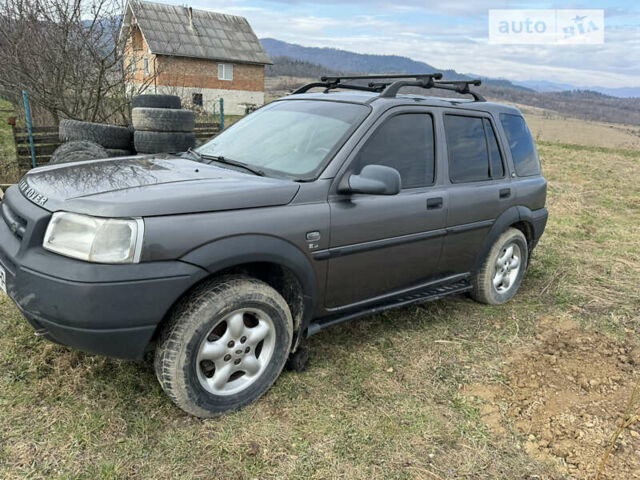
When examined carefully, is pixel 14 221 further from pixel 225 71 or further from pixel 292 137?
pixel 225 71

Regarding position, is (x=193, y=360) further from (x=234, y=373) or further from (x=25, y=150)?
(x=25, y=150)

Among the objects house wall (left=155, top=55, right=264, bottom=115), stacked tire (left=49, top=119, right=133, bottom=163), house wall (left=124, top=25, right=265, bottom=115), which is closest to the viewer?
stacked tire (left=49, top=119, right=133, bottom=163)

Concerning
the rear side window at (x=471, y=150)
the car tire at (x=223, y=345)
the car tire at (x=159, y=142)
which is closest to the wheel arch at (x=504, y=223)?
the rear side window at (x=471, y=150)

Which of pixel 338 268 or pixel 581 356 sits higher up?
pixel 338 268

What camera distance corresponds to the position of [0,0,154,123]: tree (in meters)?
9.38

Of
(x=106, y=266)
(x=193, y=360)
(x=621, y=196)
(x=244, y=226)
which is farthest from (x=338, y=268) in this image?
(x=621, y=196)

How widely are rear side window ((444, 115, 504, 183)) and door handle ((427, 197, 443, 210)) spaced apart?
0.29 m

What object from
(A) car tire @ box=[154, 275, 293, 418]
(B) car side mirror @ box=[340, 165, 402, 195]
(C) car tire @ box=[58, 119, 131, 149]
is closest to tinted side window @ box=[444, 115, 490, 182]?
(B) car side mirror @ box=[340, 165, 402, 195]

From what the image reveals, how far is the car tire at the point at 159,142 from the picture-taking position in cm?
750

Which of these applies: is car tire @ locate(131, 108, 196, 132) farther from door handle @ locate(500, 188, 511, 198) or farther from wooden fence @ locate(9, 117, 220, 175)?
door handle @ locate(500, 188, 511, 198)

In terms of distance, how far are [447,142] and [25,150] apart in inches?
334

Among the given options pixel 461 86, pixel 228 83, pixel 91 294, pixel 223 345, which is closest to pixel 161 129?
pixel 461 86

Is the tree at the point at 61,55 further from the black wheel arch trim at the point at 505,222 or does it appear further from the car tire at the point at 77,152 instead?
the black wheel arch trim at the point at 505,222

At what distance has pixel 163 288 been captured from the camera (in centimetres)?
235
